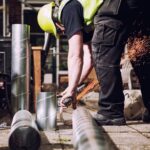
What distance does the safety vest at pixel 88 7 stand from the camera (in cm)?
462

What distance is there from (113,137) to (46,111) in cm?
96

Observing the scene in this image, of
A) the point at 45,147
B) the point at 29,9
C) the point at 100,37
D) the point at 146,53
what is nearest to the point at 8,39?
the point at 146,53

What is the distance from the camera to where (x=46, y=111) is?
4.70 m

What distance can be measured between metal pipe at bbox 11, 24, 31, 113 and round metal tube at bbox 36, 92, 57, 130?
71 centimetres

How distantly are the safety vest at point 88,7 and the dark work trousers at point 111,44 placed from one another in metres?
0.07

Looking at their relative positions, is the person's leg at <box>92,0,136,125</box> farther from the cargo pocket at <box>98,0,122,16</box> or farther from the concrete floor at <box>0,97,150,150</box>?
the concrete floor at <box>0,97,150,150</box>

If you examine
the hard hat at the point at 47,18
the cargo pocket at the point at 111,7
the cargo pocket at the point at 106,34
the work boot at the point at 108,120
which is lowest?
the work boot at the point at 108,120

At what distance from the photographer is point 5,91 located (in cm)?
568

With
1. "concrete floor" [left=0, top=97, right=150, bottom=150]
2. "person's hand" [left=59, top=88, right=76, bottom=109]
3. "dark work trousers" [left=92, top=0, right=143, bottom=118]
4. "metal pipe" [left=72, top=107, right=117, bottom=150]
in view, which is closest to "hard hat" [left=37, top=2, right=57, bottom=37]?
"dark work trousers" [left=92, top=0, right=143, bottom=118]

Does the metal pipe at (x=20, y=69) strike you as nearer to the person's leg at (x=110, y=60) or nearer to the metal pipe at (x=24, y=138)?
the person's leg at (x=110, y=60)

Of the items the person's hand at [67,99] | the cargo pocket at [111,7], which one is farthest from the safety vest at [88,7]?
the person's hand at [67,99]

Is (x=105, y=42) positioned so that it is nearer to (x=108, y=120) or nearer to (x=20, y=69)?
(x=108, y=120)

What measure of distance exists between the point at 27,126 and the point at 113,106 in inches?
61.9

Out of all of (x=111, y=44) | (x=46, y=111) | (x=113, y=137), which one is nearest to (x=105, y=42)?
(x=111, y=44)
